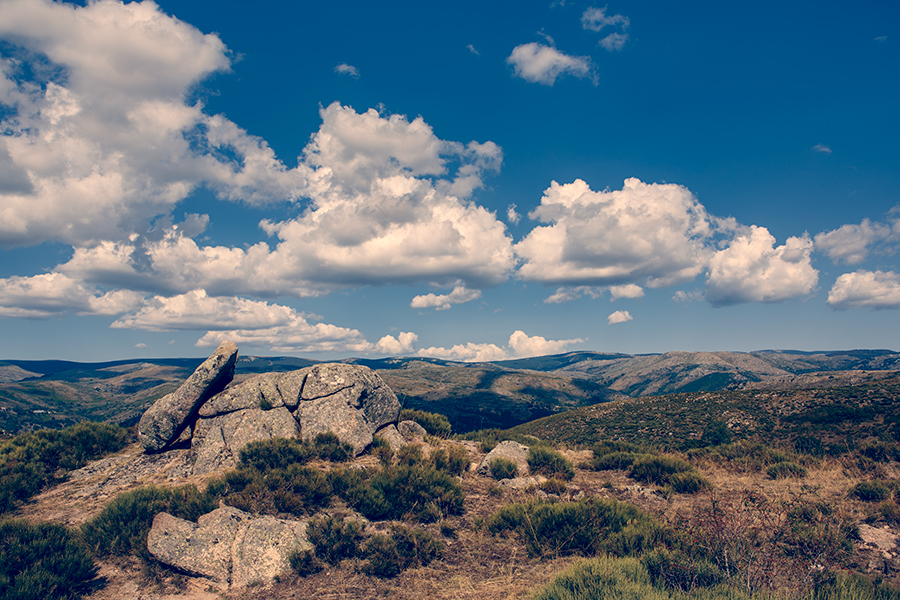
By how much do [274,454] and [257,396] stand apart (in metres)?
5.03

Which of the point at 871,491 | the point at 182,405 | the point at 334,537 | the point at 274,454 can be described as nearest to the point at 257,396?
the point at 182,405

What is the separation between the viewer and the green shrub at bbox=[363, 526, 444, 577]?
7871 mm

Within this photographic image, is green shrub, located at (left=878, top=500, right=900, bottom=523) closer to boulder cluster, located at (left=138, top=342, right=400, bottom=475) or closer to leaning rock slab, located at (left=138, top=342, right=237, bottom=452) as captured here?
boulder cluster, located at (left=138, top=342, right=400, bottom=475)

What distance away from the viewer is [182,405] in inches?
696

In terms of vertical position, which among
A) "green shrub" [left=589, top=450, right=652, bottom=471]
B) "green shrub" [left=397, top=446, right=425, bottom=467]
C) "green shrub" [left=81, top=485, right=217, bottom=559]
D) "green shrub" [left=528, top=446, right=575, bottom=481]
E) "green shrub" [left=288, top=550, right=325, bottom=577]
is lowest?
"green shrub" [left=589, top=450, right=652, bottom=471]

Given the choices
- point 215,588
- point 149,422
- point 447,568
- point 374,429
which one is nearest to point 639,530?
point 447,568

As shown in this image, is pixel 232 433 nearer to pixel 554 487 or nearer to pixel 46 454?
pixel 46 454

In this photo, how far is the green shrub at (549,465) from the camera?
14539mm

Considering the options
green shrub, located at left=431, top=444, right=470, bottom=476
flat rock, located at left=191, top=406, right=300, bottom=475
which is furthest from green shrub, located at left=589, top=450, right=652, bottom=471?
flat rock, located at left=191, top=406, right=300, bottom=475

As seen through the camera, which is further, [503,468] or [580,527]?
[503,468]

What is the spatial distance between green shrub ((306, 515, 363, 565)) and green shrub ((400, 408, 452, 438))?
1181 cm

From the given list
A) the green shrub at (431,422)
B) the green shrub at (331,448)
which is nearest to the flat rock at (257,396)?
the green shrub at (331,448)

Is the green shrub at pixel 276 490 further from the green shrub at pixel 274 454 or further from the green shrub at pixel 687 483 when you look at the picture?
the green shrub at pixel 687 483

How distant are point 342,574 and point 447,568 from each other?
216 centimetres
